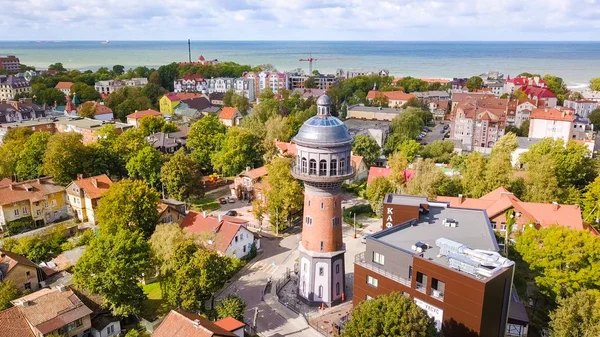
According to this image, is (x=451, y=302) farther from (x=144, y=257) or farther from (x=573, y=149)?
(x=573, y=149)

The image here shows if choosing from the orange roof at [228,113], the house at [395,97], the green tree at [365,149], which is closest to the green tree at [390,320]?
the green tree at [365,149]

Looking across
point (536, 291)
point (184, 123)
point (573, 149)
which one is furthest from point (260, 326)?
point (184, 123)

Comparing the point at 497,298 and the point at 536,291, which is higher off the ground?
the point at 497,298

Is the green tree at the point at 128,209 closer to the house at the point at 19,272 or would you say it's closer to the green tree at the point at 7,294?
the house at the point at 19,272

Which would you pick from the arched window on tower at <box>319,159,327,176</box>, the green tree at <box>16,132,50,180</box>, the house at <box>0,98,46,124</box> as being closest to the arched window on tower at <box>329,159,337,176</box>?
the arched window on tower at <box>319,159,327,176</box>

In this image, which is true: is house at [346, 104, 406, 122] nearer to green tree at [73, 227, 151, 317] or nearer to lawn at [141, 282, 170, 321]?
lawn at [141, 282, 170, 321]

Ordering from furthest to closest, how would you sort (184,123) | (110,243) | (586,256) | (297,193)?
(184,123) < (297,193) < (110,243) < (586,256)

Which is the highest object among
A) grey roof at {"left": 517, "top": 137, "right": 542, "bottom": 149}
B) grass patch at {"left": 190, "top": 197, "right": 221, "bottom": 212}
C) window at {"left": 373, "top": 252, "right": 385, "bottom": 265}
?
grey roof at {"left": 517, "top": 137, "right": 542, "bottom": 149}
